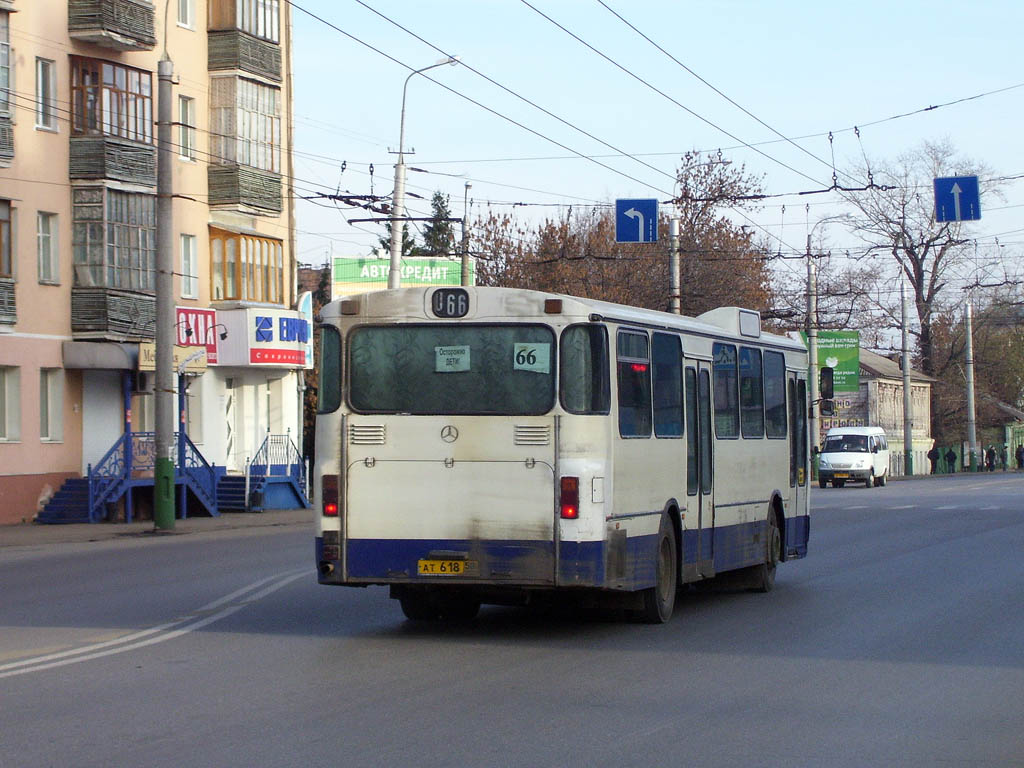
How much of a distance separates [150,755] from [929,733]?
4.04 meters

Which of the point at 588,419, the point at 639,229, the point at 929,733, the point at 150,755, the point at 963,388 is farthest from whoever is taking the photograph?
the point at 963,388

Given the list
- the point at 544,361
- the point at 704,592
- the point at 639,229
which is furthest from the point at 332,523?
the point at 639,229

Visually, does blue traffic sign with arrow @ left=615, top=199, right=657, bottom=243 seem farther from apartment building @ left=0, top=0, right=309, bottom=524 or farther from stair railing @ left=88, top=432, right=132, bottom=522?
stair railing @ left=88, top=432, right=132, bottom=522

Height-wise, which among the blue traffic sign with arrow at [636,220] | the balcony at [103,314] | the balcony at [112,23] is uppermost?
the balcony at [112,23]

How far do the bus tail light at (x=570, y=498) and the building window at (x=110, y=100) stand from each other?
83.6 feet

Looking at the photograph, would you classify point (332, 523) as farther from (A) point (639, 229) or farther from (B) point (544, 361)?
(A) point (639, 229)

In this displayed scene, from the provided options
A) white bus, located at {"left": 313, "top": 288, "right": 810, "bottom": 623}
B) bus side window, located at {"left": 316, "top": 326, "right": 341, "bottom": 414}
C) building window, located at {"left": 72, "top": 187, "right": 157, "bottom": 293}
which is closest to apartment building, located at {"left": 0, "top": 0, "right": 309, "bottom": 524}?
building window, located at {"left": 72, "top": 187, "right": 157, "bottom": 293}

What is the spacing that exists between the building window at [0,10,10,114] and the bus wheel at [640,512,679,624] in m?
23.1

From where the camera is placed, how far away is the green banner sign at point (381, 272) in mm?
64688

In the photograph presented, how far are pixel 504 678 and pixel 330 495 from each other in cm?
263

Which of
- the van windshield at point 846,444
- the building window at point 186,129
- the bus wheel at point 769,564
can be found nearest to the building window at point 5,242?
the building window at point 186,129

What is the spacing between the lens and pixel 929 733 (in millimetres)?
8562

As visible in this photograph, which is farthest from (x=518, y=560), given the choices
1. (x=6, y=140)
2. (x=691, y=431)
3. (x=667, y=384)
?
(x=6, y=140)

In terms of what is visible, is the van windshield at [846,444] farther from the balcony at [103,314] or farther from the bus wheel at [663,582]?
the bus wheel at [663,582]
